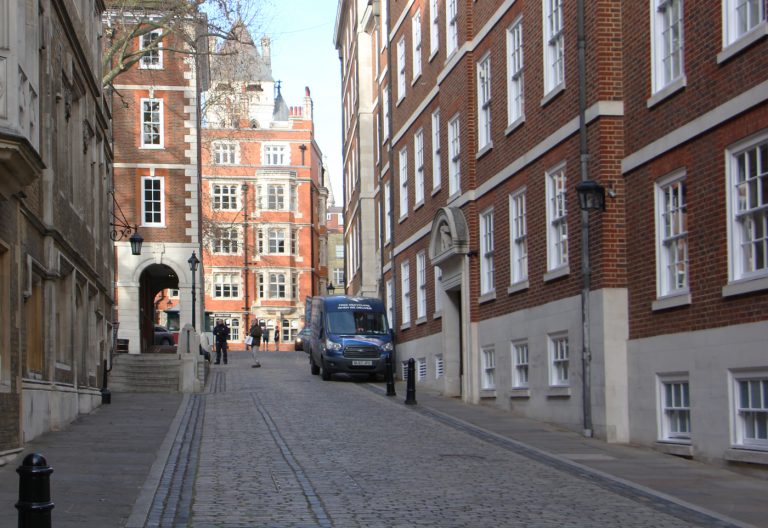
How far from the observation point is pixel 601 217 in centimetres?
1831

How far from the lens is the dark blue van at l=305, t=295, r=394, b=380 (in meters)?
33.2

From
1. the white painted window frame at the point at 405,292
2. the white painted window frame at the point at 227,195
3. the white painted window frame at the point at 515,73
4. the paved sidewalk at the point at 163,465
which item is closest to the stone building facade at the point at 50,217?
the paved sidewalk at the point at 163,465

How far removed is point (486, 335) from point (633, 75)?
28.0 ft

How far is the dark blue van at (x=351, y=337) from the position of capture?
3316 centimetres

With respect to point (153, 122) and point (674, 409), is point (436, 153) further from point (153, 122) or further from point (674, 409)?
point (153, 122)

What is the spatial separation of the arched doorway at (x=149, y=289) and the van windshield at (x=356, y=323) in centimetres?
1399

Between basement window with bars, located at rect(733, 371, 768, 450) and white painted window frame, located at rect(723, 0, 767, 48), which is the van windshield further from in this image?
white painted window frame, located at rect(723, 0, 767, 48)

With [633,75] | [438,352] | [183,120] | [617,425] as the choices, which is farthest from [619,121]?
[183,120]

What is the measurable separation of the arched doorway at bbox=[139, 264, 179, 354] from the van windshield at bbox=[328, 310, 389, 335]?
1399 centimetres

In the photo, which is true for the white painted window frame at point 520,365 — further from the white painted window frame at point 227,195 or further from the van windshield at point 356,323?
the white painted window frame at point 227,195

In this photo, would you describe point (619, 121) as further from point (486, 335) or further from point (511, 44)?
point (486, 335)

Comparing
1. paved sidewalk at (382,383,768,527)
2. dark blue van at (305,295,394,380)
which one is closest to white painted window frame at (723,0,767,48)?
paved sidewalk at (382,383,768,527)

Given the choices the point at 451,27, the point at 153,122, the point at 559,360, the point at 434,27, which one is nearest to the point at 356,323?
the point at 434,27

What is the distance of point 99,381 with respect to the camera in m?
26.8
